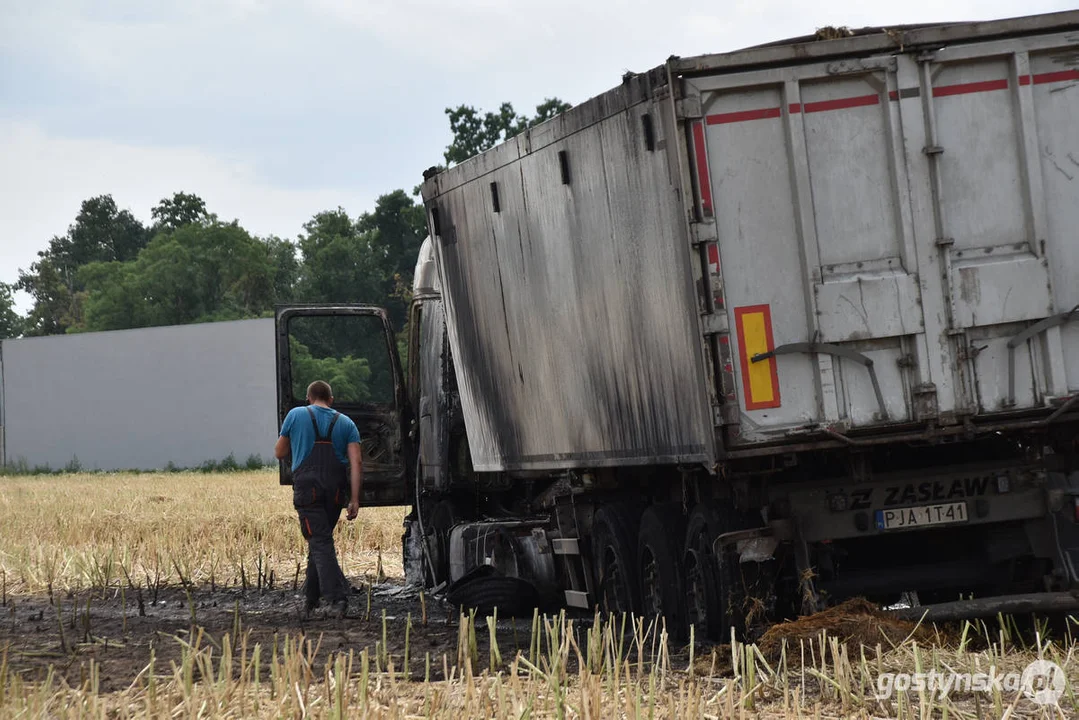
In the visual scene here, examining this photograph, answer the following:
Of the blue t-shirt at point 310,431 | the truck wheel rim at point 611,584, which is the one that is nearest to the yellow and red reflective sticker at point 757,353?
the truck wheel rim at point 611,584

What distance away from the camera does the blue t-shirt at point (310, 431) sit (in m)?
13.9

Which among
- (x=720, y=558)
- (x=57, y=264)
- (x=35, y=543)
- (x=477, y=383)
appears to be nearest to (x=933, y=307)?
(x=720, y=558)

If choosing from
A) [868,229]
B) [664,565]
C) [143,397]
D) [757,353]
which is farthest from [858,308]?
[143,397]

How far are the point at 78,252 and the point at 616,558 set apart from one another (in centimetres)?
12181

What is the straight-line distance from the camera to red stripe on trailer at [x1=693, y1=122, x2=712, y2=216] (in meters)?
9.24

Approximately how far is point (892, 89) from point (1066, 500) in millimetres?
2505

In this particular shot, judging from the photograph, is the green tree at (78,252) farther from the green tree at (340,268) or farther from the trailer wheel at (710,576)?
the trailer wheel at (710,576)

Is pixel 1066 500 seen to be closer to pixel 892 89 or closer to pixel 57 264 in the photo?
pixel 892 89

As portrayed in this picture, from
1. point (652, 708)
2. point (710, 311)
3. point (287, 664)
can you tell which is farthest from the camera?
point (710, 311)

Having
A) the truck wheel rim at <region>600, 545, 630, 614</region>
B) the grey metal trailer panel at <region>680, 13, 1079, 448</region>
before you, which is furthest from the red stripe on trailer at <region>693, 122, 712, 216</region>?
→ the truck wheel rim at <region>600, 545, 630, 614</region>

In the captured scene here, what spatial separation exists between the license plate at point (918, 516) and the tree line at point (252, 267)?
62.3 metres

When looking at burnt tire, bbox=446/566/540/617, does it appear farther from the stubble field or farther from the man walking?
the man walking

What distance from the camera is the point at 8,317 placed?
440 feet

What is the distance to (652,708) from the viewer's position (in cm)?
635
